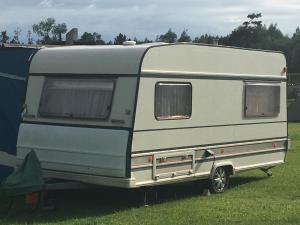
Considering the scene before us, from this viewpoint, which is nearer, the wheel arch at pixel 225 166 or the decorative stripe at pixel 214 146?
the decorative stripe at pixel 214 146

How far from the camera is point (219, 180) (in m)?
11.3

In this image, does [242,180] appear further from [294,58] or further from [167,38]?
[294,58]

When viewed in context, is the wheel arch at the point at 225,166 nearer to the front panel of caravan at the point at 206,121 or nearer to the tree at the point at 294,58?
the front panel of caravan at the point at 206,121

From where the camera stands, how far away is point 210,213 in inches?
369

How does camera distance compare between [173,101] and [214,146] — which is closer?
[173,101]

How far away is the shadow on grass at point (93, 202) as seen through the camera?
30.0 feet

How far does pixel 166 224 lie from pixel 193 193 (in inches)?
108

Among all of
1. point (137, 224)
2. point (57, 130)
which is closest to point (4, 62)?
point (57, 130)

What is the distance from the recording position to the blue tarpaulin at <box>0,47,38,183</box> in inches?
415

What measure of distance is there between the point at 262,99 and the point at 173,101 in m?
2.96

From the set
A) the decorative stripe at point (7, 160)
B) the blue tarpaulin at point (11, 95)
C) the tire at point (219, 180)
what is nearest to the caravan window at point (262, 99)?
the tire at point (219, 180)

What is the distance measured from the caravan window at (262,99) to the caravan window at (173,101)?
1.90m

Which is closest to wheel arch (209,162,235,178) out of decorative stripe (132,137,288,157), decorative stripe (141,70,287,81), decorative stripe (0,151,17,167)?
decorative stripe (132,137,288,157)

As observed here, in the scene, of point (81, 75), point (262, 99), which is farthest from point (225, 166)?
point (81, 75)
